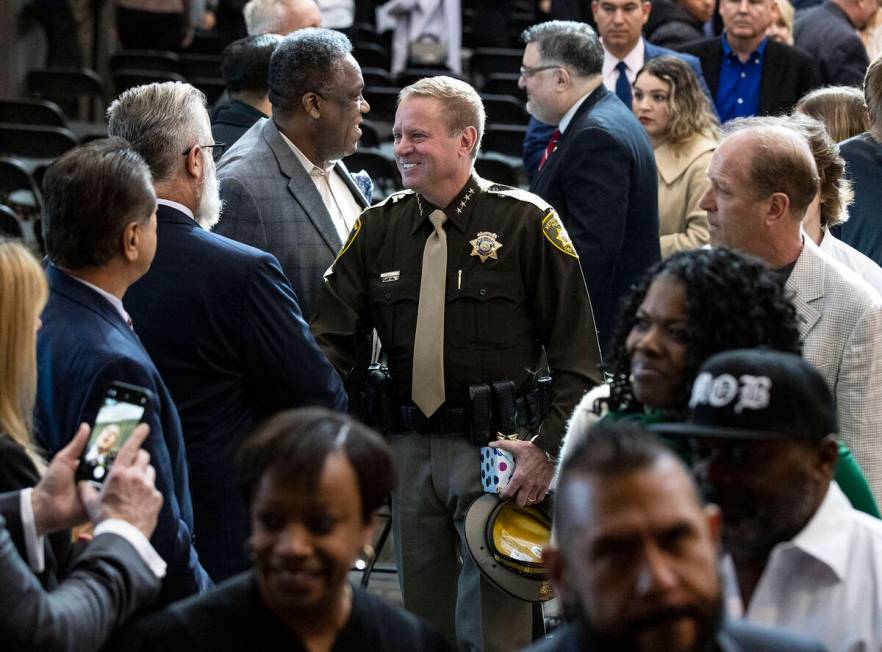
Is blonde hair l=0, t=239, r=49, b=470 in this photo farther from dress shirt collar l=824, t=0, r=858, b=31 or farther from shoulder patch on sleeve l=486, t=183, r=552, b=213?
dress shirt collar l=824, t=0, r=858, b=31

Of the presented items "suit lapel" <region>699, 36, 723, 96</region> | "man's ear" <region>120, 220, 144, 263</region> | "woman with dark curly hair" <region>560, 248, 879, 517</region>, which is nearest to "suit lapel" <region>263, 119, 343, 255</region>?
"man's ear" <region>120, 220, 144, 263</region>

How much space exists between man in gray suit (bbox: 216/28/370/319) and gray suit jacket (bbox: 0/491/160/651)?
1.90 m

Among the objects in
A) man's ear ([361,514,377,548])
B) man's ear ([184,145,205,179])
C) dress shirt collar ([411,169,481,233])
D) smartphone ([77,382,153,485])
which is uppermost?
man's ear ([184,145,205,179])

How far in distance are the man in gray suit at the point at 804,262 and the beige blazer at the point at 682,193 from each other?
81.2 inches

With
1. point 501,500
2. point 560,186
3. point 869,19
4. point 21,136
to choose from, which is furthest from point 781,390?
point 21,136

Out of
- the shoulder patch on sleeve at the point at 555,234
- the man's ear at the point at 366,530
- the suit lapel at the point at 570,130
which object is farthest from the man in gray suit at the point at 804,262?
the suit lapel at the point at 570,130

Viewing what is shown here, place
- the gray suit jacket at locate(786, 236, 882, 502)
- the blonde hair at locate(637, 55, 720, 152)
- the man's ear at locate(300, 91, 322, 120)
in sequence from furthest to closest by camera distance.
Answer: the blonde hair at locate(637, 55, 720, 152)
the man's ear at locate(300, 91, 322, 120)
the gray suit jacket at locate(786, 236, 882, 502)

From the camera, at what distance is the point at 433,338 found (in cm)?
387

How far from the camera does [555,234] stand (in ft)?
12.8

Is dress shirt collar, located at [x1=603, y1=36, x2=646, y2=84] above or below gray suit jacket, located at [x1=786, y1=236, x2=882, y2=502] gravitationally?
above

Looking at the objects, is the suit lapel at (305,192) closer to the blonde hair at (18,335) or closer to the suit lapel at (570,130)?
the suit lapel at (570,130)

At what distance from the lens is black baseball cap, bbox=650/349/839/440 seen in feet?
6.91

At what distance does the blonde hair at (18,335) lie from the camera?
2436 millimetres

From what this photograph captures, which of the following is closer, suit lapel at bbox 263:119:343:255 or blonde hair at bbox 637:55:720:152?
suit lapel at bbox 263:119:343:255
